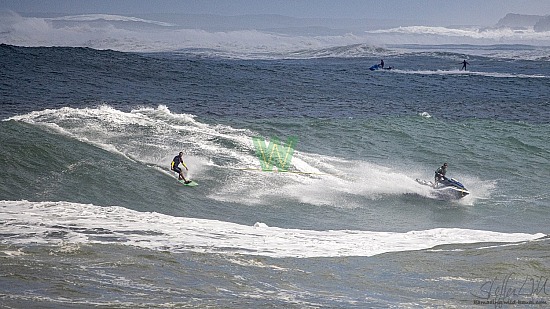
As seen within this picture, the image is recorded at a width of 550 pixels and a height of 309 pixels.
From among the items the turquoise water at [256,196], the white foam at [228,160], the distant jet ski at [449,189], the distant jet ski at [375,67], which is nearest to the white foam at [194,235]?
the turquoise water at [256,196]

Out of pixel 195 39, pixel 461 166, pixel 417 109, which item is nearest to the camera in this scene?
pixel 461 166

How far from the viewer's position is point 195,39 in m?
113

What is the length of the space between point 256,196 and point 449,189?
237 inches

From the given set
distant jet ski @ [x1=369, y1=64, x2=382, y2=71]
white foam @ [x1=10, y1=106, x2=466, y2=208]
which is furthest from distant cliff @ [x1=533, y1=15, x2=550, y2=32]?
white foam @ [x1=10, y1=106, x2=466, y2=208]

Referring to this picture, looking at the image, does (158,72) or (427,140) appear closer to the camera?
(427,140)

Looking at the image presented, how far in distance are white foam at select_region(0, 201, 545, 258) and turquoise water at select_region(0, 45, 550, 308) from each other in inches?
2.9

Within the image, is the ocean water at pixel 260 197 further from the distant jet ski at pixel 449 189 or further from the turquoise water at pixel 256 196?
the distant jet ski at pixel 449 189

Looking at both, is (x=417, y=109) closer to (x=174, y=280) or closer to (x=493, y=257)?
(x=493, y=257)

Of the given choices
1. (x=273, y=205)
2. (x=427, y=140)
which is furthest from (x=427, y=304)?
(x=427, y=140)

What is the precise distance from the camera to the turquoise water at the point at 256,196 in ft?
39.3

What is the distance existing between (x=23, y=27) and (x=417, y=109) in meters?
59.3

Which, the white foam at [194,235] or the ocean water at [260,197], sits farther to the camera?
the white foam at [194,235]

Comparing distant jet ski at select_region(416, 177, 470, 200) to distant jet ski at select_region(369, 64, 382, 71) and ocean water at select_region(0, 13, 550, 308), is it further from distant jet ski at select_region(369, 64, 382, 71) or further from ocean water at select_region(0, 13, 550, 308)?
distant jet ski at select_region(369, 64, 382, 71)

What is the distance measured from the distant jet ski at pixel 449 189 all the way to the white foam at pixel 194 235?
3.98 meters
